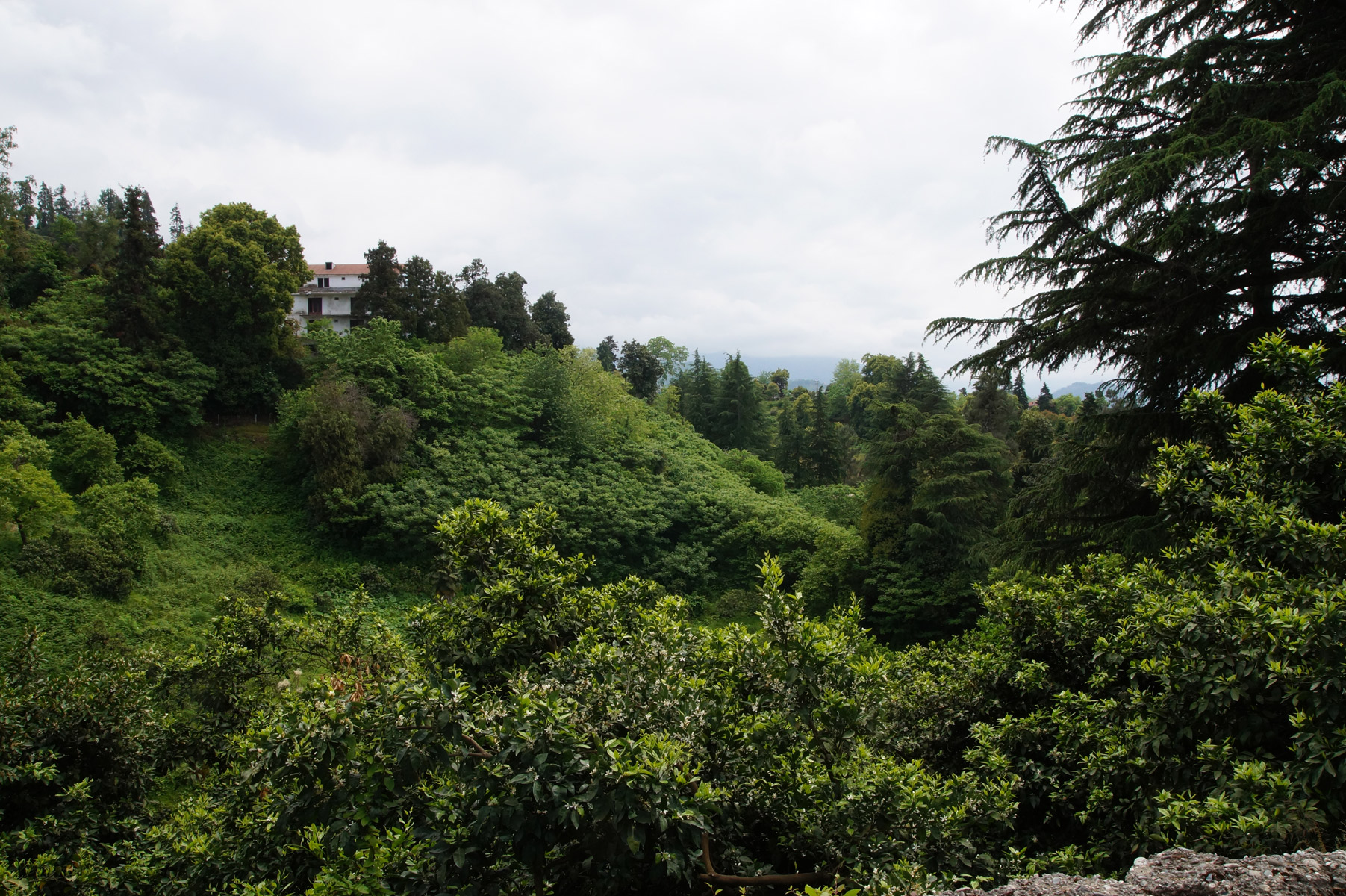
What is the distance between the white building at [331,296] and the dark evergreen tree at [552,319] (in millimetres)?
9550

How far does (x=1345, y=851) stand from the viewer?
2133 mm

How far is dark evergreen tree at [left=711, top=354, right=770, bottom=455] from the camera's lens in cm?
3812

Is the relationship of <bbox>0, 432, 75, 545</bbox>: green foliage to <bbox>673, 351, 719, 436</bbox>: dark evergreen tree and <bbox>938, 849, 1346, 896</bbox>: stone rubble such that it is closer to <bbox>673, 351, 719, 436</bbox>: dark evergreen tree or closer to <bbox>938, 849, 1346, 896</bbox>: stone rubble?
<bbox>938, 849, 1346, 896</bbox>: stone rubble

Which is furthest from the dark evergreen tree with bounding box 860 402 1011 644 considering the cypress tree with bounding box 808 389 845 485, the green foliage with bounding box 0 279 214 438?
the green foliage with bounding box 0 279 214 438

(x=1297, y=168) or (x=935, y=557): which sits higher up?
(x=1297, y=168)

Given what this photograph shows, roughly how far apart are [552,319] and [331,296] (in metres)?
12.1

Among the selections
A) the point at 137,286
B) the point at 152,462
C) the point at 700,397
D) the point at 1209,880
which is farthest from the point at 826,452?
the point at 1209,880

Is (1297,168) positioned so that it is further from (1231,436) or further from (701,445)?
(701,445)

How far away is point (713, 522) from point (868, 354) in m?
39.2

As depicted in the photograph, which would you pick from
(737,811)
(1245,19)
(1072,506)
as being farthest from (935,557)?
(737,811)

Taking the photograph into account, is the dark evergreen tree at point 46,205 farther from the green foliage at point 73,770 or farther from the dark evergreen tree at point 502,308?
the green foliage at point 73,770

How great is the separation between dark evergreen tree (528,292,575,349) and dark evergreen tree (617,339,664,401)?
3.90 metres

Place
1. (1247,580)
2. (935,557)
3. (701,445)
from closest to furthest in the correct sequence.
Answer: (1247,580) → (935,557) → (701,445)

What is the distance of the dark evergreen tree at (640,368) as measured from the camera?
137 ft
